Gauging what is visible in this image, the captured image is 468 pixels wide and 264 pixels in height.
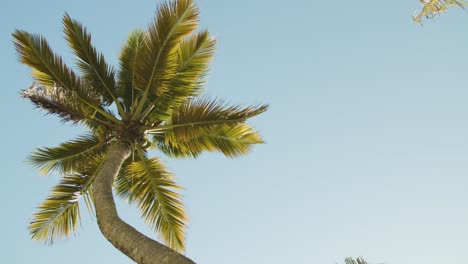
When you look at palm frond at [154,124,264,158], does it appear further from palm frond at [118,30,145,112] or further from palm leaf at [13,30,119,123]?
palm leaf at [13,30,119,123]

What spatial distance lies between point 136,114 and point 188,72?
1.67 metres

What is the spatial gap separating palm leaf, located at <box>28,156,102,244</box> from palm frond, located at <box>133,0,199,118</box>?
1781 mm

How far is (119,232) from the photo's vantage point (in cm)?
528

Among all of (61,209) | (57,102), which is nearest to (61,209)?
(61,209)

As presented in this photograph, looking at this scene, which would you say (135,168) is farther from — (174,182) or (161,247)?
(161,247)

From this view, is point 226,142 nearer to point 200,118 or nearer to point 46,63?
point 200,118

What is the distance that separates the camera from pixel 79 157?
30.5 feet

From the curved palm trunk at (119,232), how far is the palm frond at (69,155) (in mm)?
1832

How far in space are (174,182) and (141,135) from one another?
125cm

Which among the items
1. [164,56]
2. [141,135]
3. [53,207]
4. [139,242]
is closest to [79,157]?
[53,207]

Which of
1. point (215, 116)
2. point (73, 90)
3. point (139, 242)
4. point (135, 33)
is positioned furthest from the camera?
point (135, 33)

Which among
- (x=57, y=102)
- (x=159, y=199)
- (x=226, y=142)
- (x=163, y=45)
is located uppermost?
(x=163, y=45)

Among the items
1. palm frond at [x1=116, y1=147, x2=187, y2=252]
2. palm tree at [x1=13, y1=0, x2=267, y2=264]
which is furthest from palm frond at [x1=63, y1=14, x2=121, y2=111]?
palm frond at [x1=116, y1=147, x2=187, y2=252]

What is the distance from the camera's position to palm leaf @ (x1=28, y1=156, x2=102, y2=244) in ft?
27.8
